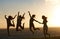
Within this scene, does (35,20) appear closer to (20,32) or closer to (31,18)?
(31,18)

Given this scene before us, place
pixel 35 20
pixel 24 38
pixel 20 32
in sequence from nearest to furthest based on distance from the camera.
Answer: pixel 24 38, pixel 35 20, pixel 20 32

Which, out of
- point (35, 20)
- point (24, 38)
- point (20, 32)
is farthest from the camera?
point (20, 32)

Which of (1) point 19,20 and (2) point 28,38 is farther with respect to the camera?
(1) point 19,20

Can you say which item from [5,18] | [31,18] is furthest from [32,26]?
[5,18]

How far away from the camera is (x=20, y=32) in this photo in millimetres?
44062

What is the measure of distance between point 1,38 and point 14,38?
1784 millimetres

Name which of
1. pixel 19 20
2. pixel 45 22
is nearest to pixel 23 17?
pixel 19 20

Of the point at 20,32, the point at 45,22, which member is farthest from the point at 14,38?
the point at 20,32

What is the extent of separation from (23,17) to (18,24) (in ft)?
4.23

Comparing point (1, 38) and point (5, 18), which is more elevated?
point (5, 18)

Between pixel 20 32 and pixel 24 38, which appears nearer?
pixel 24 38

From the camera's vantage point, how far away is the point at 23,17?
128 feet

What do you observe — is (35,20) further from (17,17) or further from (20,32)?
(20,32)

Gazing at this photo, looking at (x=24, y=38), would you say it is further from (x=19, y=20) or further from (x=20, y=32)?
(x=20, y=32)
